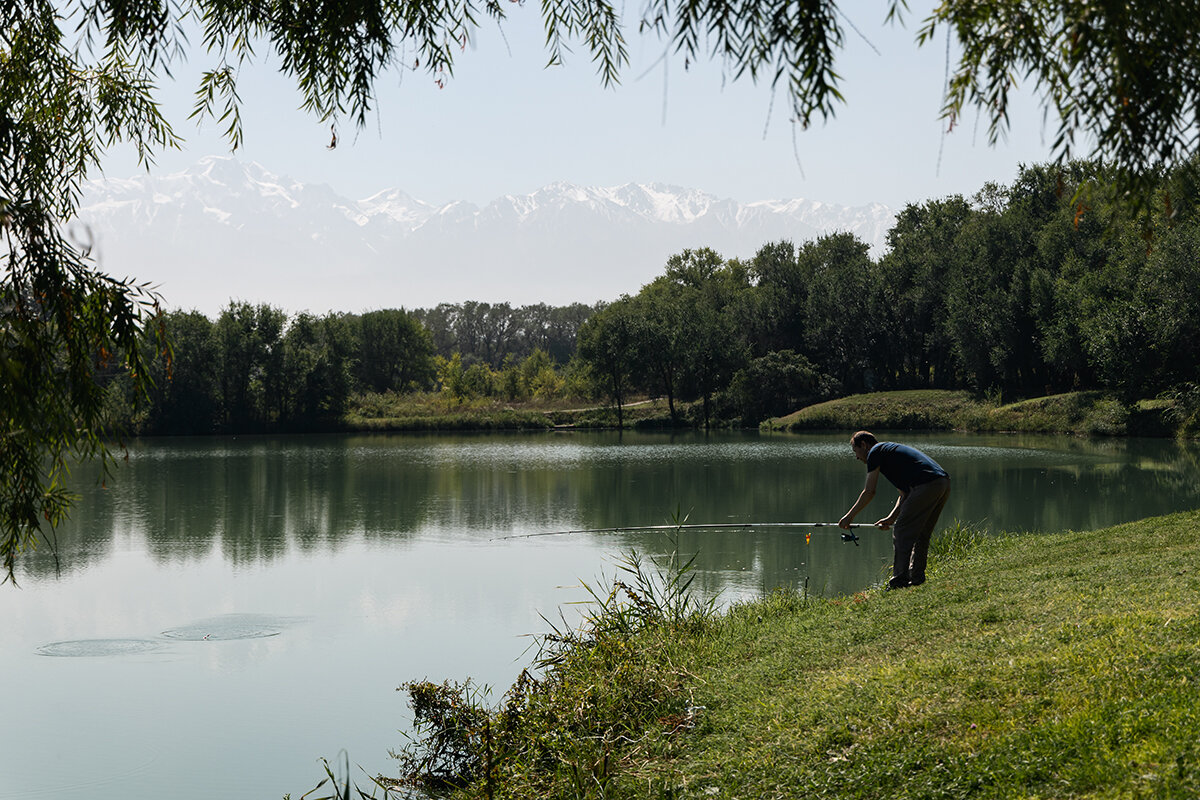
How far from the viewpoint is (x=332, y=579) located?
1572cm

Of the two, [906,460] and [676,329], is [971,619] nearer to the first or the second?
[906,460]

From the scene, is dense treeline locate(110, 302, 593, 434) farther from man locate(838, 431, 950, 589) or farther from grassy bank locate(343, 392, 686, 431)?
man locate(838, 431, 950, 589)

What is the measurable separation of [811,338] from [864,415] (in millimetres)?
11851

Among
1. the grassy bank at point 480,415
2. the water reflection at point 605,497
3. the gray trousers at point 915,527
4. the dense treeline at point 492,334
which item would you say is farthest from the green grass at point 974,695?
the dense treeline at point 492,334

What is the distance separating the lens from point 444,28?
5477 mm

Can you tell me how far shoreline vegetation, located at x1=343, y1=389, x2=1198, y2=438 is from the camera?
137 feet

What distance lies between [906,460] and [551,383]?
67.2m

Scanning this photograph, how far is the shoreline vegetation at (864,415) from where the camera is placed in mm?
41656

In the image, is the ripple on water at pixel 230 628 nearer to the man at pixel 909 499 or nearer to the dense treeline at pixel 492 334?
the man at pixel 909 499

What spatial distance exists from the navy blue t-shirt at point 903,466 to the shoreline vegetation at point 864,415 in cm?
3366

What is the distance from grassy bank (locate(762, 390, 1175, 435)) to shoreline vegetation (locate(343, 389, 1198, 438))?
1.7 inches

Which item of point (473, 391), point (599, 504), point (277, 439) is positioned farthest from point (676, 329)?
point (599, 504)

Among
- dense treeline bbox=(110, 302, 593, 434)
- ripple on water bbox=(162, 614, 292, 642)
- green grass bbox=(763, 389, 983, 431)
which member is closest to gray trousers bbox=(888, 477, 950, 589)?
ripple on water bbox=(162, 614, 292, 642)

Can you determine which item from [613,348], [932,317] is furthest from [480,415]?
[932,317]
